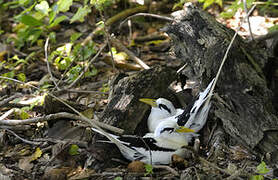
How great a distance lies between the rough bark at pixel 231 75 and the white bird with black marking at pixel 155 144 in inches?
16.3

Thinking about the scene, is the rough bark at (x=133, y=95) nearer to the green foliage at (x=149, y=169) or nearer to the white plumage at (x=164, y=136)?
the white plumage at (x=164, y=136)

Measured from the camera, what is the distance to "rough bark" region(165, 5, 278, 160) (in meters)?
2.96

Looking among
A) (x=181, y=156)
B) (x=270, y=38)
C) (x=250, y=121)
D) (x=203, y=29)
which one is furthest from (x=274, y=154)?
(x=270, y=38)

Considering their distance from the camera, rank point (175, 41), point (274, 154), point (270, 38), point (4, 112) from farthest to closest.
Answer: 1. point (270, 38)
2. point (4, 112)
3. point (175, 41)
4. point (274, 154)

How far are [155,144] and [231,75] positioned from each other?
869mm

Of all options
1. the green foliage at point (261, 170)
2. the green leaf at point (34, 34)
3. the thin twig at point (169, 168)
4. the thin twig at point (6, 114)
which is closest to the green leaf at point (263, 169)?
the green foliage at point (261, 170)

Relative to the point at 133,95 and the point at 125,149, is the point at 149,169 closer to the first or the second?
the point at 125,149

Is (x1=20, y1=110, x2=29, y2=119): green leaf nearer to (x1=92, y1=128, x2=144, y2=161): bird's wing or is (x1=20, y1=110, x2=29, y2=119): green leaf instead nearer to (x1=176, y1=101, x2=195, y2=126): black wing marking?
(x1=92, y1=128, x2=144, y2=161): bird's wing

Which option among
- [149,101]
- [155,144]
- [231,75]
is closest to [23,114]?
[149,101]

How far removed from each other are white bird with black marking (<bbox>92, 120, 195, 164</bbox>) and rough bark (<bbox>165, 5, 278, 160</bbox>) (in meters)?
0.41

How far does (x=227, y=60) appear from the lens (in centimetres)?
311

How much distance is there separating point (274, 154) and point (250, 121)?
311mm

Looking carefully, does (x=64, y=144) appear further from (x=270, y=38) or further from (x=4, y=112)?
(x=270, y=38)

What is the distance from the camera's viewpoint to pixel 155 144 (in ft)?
9.53
